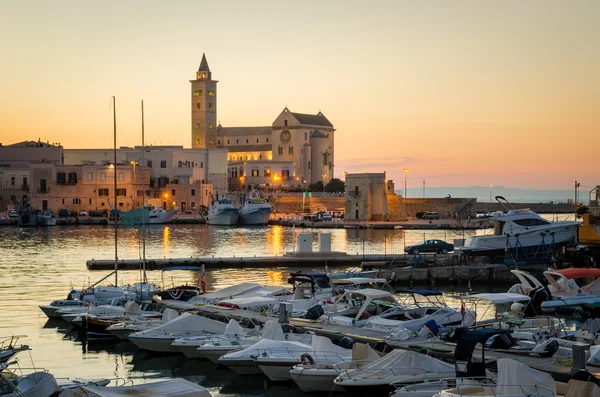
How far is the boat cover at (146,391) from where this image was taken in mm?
13297

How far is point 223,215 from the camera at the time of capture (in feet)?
271

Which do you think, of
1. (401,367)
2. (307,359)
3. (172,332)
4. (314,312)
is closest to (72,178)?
(314,312)

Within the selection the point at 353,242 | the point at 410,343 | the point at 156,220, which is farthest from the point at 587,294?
the point at 156,220

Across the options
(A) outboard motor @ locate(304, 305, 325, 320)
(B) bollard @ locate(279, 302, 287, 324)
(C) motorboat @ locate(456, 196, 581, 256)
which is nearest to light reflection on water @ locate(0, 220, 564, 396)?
(B) bollard @ locate(279, 302, 287, 324)

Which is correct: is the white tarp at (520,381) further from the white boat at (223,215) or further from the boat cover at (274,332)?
the white boat at (223,215)

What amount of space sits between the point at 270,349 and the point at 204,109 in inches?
4513

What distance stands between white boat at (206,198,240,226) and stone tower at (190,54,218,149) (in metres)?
47.9

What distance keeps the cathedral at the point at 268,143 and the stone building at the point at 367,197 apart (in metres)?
35.1

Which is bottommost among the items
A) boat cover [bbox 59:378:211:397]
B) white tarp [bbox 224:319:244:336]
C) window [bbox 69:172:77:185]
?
white tarp [bbox 224:319:244:336]

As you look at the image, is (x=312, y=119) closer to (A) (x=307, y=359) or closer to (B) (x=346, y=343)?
(B) (x=346, y=343)

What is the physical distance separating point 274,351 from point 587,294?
12.5 metres

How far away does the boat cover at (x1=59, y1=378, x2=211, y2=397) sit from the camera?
523 inches

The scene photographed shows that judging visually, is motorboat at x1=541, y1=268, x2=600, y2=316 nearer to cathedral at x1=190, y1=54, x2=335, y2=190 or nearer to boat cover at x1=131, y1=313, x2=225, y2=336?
boat cover at x1=131, y1=313, x2=225, y2=336

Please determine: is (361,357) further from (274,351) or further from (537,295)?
(537,295)
